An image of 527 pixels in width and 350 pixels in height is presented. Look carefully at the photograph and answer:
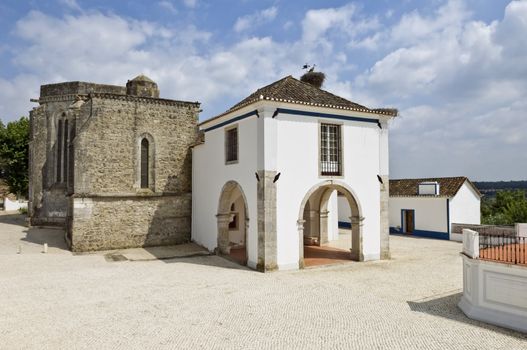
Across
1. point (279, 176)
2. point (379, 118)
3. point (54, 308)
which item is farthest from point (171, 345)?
point (379, 118)

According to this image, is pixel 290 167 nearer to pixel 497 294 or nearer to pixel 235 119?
pixel 235 119

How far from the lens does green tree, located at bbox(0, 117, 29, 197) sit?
3444 cm

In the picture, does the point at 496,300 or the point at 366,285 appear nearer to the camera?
the point at 496,300

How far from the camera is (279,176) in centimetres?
1376

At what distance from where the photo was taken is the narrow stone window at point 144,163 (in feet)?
63.2

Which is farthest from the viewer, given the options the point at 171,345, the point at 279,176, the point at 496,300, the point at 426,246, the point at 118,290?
the point at 426,246

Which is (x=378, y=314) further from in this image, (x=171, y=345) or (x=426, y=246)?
(x=426, y=246)

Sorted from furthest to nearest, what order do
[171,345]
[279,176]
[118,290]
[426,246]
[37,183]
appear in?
[37,183] < [426,246] < [279,176] < [118,290] < [171,345]

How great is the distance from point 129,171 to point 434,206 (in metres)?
17.8

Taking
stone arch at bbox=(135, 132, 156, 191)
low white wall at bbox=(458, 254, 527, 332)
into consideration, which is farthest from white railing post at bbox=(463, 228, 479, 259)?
stone arch at bbox=(135, 132, 156, 191)

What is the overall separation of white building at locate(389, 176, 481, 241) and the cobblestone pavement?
8033mm

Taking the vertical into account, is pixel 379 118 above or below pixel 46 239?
above

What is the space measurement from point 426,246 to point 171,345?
16151 mm

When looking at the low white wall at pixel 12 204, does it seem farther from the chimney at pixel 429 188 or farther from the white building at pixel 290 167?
the chimney at pixel 429 188
